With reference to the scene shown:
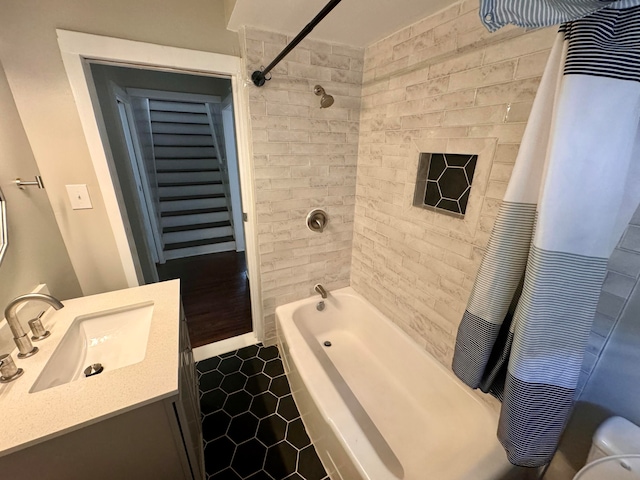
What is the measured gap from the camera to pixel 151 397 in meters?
0.75

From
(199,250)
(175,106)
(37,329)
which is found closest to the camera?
(37,329)

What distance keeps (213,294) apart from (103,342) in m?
1.53

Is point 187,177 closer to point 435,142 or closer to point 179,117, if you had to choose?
point 179,117

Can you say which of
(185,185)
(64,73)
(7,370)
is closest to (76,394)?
(7,370)

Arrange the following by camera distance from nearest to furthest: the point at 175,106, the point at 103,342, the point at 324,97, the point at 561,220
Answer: the point at 561,220 → the point at 103,342 → the point at 324,97 → the point at 175,106

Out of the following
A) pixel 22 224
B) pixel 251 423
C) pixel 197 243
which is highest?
pixel 22 224

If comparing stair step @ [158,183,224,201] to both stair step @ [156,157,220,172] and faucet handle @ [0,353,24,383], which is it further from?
faucet handle @ [0,353,24,383]

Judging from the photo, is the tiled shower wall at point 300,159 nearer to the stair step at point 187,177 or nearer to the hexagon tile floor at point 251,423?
the hexagon tile floor at point 251,423

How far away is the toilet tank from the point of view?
0.63 meters

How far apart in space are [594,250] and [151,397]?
1.23 meters

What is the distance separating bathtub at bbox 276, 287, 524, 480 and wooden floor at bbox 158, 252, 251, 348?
73 centimetres

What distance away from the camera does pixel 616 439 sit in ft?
2.12

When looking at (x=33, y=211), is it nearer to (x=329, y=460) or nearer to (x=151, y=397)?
(x=151, y=397)

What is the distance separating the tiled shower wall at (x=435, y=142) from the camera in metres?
0.93
